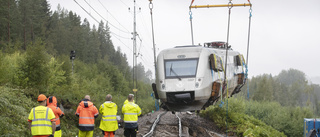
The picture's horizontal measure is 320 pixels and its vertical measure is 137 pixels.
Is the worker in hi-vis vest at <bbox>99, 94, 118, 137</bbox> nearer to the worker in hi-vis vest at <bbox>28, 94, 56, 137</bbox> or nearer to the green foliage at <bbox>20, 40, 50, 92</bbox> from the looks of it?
the worker in hi-vis vest at <bbox>28, 94, 56, 137</bbox>

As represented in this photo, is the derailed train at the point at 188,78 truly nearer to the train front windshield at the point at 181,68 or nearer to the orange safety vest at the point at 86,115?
the train front windshield at the point at 181,68

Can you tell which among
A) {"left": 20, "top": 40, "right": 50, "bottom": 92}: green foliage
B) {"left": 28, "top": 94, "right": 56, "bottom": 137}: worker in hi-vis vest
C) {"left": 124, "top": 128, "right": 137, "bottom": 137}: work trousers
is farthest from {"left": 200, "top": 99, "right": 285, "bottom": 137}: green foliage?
{"left": 28, "top": 94, "right": 56, "bottom": 137}: worker in hi-vis vest

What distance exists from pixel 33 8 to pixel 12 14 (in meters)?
11.1

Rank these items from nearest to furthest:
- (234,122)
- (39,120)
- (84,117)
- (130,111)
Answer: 1. (39,120)
2. (84,117)
3. (130,111)
4. (234,122)

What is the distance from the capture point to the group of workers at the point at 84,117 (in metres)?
6.98

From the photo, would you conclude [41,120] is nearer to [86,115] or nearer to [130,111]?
[86,115]

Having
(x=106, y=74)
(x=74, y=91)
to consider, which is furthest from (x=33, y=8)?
(x=74, y=91)

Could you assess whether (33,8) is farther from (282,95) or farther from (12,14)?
(282,95)

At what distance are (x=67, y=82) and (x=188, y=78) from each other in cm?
1317

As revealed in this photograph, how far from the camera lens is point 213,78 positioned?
46.9 feet

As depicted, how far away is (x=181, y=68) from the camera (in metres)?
13.9

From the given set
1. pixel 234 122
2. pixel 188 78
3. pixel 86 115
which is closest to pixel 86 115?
pixel 86 115

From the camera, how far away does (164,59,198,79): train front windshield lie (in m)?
13.8

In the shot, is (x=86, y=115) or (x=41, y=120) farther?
(x=86, y=115)
